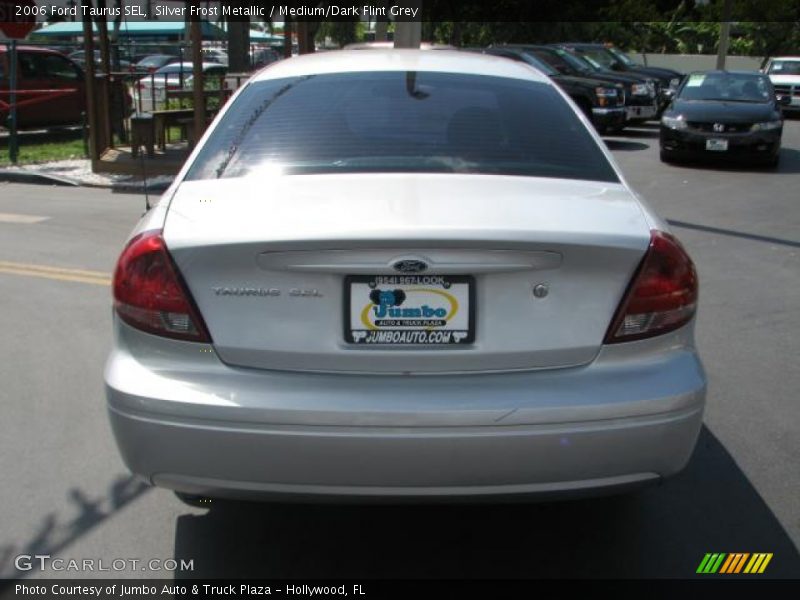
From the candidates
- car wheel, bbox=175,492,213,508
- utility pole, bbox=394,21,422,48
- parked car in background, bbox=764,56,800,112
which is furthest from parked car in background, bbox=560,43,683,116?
car wheel, bbox=175,492,213,508

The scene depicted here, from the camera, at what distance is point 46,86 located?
60.1ft

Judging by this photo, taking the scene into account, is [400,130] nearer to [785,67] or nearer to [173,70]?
[173,70]

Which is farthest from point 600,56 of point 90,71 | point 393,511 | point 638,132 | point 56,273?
point 393,511

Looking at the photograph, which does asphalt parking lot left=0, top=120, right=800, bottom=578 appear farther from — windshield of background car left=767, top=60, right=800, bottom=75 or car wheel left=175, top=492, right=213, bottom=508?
windshield of background car left=767, top=60, right=800, bottom=75

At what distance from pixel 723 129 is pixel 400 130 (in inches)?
459

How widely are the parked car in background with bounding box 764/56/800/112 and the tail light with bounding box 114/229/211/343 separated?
23.5 metres

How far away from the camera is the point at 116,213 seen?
400 inches

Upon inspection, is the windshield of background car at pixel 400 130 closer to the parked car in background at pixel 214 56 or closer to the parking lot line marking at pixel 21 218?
the parking lot line marking at pixel 21 218

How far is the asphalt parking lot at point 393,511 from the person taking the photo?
3.28 m

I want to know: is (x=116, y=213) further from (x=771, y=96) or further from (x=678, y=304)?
(x=771, y=96)

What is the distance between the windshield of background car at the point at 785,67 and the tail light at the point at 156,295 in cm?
2706

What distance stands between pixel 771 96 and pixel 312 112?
13308 millimetres

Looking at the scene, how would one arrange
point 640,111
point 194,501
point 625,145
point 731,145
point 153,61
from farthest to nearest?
point 153,61 < point 640,111 < point 625,145 < point 731,145 < point 194,501

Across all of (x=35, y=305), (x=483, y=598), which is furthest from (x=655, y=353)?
(x=35, y=305)
